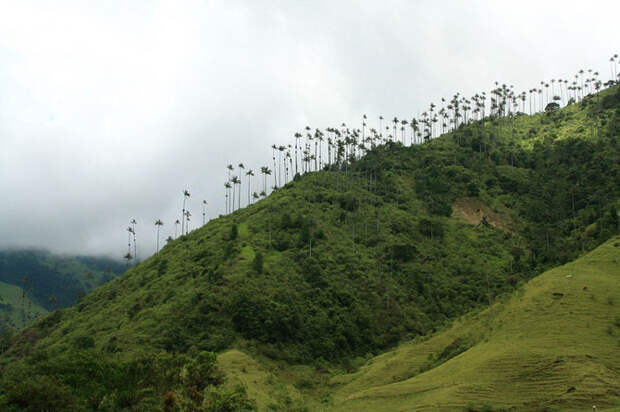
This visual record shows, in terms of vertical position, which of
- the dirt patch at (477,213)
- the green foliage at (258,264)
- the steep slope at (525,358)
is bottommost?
the steep slope at (525,358)

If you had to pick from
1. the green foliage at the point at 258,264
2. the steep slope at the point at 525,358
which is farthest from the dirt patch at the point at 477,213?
the steep slope at the point at 525,358

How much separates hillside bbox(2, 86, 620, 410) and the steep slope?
0.92 meters

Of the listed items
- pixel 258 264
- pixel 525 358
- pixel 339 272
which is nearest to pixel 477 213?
pixel 339 272

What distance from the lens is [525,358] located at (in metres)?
47.5

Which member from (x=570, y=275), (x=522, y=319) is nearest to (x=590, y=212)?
(x=570, y=275)

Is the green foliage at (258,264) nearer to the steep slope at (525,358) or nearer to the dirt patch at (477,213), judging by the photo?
the steep slope at (525,358)

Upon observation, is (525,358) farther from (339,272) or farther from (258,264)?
(258,264)

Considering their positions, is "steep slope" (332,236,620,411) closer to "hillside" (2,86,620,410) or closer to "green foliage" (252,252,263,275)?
"hillside" (2,86,620,410)

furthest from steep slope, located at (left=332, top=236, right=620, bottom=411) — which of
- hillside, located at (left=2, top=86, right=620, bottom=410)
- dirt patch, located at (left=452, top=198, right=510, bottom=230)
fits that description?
dirt patch, located at (left=452, top=198, right=510, bottom=230)

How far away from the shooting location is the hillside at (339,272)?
61.3m

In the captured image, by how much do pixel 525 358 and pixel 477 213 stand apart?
89.4 meters

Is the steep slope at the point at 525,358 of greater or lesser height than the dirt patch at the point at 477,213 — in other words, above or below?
below

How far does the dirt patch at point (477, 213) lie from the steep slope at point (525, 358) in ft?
197

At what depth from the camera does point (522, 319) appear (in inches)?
2239
